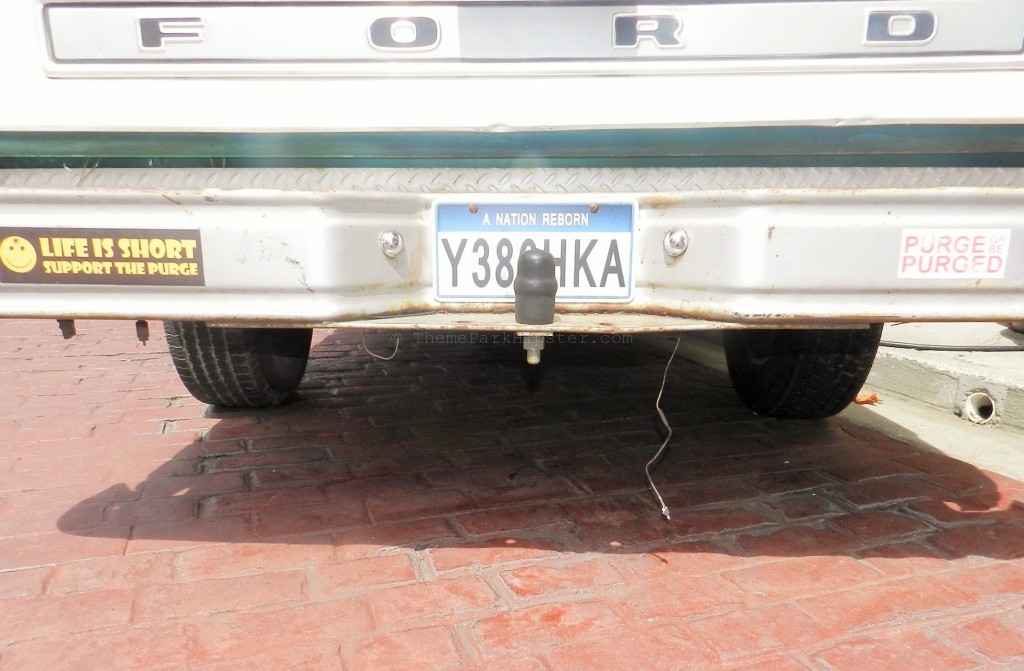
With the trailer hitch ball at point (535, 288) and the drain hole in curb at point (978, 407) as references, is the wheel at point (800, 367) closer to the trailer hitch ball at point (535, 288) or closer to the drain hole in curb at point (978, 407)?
the drain hole in curb at point (978, 407)

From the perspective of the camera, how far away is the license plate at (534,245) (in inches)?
68.8

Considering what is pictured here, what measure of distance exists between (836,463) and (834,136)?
1362mm

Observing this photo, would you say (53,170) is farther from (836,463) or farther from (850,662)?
(836,463)

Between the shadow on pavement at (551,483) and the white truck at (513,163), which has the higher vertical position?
the white truck at (513,163)

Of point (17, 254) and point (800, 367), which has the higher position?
point (17, 254)

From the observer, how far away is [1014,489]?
2422 mm

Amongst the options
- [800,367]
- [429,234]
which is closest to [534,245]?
[429,234]

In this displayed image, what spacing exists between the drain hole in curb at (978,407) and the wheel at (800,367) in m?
0.68

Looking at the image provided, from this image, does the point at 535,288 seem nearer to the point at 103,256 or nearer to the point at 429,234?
the point at 429,234

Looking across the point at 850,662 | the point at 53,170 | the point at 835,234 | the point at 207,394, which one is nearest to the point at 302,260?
the point at 53,170

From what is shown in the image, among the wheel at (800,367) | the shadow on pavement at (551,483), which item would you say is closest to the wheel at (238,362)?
the shadow on pavement at (551,483)

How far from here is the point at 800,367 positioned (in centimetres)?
286

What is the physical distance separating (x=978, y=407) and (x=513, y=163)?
8.22ft

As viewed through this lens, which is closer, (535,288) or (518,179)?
(535,288)
